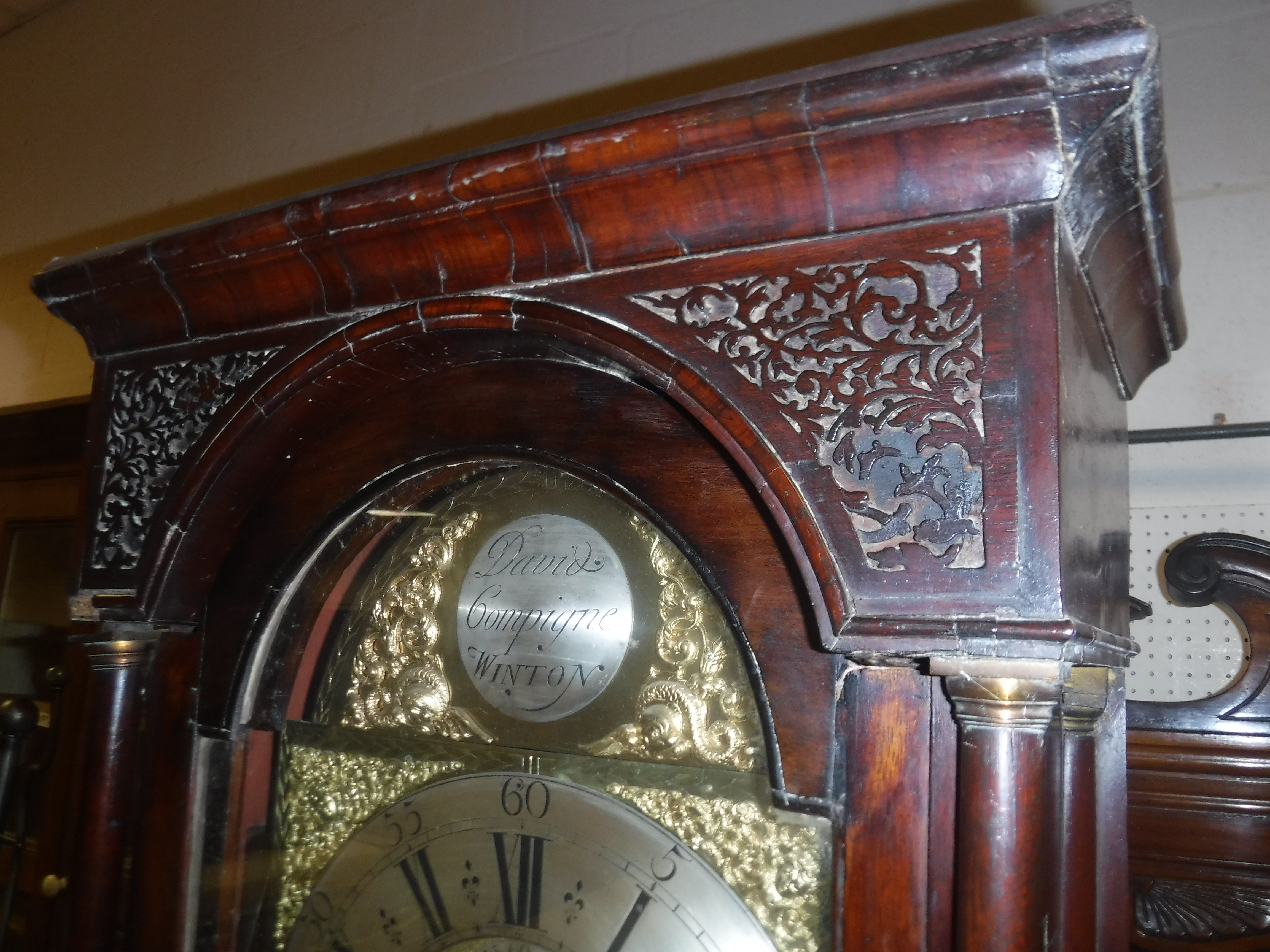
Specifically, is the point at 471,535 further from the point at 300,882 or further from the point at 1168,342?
the point at 1168,342

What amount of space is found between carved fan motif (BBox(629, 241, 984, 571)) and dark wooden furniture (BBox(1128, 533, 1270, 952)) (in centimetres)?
62

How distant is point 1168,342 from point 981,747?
0.54m

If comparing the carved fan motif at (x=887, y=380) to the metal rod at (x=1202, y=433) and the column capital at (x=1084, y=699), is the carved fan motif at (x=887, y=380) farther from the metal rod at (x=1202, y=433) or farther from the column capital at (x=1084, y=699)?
the metal rod at (x=1202, y=433)

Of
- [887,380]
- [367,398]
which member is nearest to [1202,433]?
[887,380]

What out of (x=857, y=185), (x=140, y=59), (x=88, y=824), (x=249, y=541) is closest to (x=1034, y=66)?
(x=857, y=185)

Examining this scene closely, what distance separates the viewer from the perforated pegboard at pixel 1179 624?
1.06m

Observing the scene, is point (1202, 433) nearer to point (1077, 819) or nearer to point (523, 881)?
point (1077, 819)

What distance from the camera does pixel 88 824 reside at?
865 mm

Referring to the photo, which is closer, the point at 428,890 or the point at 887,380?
the point at 887,380

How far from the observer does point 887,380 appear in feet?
1.92

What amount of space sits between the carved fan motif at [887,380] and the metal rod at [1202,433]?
633 millimetres

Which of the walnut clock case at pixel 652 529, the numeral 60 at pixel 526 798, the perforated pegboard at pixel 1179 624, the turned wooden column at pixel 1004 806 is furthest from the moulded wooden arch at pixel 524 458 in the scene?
the perforated pegboard at pixel 1179 624

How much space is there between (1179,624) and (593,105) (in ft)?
3.79

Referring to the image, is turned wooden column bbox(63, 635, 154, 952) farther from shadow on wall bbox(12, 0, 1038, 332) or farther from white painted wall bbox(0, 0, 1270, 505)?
white painted wall bbox(0, 0, 1270, 505)
